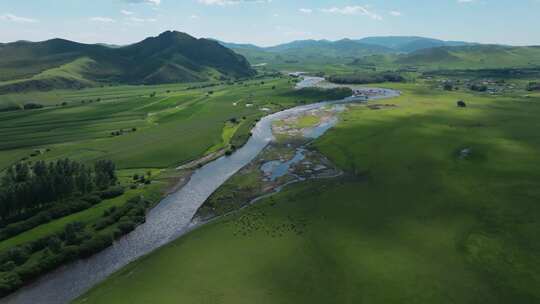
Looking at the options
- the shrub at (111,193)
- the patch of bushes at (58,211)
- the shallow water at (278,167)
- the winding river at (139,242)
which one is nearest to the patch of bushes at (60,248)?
the winding river at (139,242)

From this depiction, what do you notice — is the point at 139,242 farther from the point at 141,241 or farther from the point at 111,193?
the point at 111,193

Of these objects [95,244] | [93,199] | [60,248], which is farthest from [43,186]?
[95,244]

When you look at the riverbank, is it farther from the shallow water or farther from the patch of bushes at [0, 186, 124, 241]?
the patch of bushes at [0, 186, 124, 241]

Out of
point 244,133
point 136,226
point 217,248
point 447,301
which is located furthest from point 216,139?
point 447,301

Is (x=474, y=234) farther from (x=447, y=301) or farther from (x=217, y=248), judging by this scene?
(x=217, y=248)

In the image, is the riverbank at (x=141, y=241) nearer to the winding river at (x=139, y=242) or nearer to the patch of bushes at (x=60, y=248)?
the winding river at (x=139, y=242)

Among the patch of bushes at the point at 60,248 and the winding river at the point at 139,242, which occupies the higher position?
the patch of bushes at the point at 60,248
